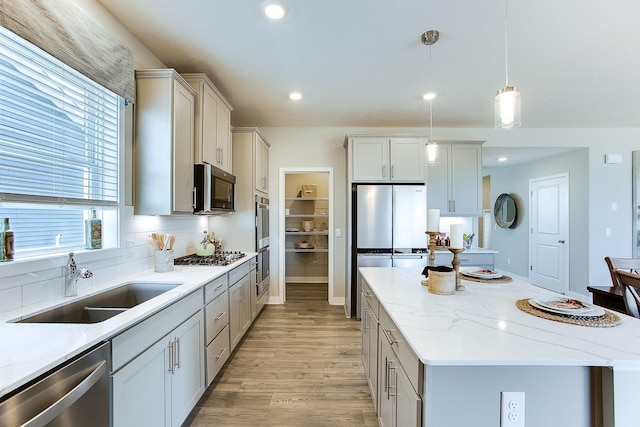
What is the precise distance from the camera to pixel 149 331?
136 cm

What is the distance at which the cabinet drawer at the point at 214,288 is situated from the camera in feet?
6.65

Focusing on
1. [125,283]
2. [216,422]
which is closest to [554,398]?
[216,422]

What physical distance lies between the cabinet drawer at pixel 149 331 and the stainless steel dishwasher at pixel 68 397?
0.06 metres

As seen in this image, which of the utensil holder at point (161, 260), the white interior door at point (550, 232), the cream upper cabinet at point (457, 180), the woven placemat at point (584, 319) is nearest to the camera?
the woven placemat at point (584, 319)

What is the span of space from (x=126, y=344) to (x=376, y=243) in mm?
2904

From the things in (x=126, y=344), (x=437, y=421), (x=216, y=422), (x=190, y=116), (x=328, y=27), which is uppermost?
(x=328, y=27)

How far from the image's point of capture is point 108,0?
5.74 ft

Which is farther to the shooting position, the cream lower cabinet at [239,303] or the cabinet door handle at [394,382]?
the cream lower cabinet at [239,303]

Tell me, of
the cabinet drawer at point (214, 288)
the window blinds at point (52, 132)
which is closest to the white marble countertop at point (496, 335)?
the cabinet drawer at point (214, 288)

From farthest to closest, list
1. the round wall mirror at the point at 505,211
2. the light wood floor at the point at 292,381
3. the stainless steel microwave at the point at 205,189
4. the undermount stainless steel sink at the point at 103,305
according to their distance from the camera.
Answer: the round wall mirror at the point at 505,211 < the stainless steel microwave at the point at 205,189 < the light wood floor at the point at 292,381 < the undermount stainless steel sink at the point at 103,305

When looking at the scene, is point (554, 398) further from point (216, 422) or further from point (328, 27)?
point (328, 27)

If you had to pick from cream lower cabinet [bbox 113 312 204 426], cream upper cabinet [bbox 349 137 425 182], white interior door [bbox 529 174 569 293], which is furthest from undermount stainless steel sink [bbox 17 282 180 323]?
white interior door [bbox 529 174 569 293]

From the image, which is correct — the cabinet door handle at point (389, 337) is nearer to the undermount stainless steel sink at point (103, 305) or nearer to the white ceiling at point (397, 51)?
the undermount stainless steel sink at point (103, 305)

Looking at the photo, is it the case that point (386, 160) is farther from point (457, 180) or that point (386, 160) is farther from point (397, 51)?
point (397, 51)
